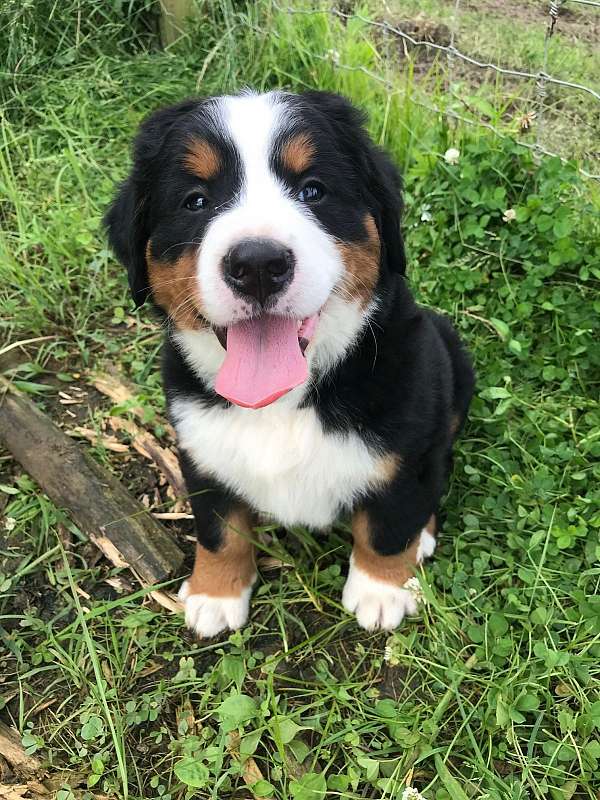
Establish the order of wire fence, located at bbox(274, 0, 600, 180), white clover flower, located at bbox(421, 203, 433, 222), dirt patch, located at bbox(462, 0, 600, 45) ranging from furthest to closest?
dirt patch, located at bbox(462, 0, 600, 45)
white clover flower, located at bbox(421, 203, 433, 222)
wire fence, located at bbox(274, 0, 600, 180)

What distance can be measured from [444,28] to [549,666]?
3720 mm

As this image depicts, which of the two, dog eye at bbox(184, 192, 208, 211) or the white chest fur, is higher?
dog eye at bbox(184, 192, 208, 211)

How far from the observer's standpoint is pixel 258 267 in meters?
1.58

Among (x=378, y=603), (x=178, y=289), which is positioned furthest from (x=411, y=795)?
(x=178, y=289)

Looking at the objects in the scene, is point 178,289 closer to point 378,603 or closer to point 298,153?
point 298,153

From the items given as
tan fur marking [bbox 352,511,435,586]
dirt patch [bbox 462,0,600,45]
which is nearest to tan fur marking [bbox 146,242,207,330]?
tan fur marking [bbox 352,511,435,586]

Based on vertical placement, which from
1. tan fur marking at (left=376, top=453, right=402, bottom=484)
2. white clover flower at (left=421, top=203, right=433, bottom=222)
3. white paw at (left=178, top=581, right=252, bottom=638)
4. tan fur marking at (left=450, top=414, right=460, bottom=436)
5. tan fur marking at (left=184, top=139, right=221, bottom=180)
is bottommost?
Answer: white paw at (left=178, top=581, right=252, bottom=638)

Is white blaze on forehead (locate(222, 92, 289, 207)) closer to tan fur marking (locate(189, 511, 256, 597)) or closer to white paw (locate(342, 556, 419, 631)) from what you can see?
tan fur marking (locate(189, 511, 256, 597))

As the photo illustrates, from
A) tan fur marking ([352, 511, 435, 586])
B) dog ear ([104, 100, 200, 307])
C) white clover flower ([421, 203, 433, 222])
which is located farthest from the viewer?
white clover flower ([421, 203, 433, 222])

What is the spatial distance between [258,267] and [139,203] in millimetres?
536

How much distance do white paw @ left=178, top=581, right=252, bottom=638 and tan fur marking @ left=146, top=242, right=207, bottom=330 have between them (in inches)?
35.7

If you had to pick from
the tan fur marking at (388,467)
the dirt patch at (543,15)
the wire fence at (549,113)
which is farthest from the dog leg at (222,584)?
the dirt patch at (543,15)

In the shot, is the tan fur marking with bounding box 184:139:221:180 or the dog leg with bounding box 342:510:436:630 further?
the dog leg with bounding box 342:510:436:630

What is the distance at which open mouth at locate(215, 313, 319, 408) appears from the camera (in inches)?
69.1
